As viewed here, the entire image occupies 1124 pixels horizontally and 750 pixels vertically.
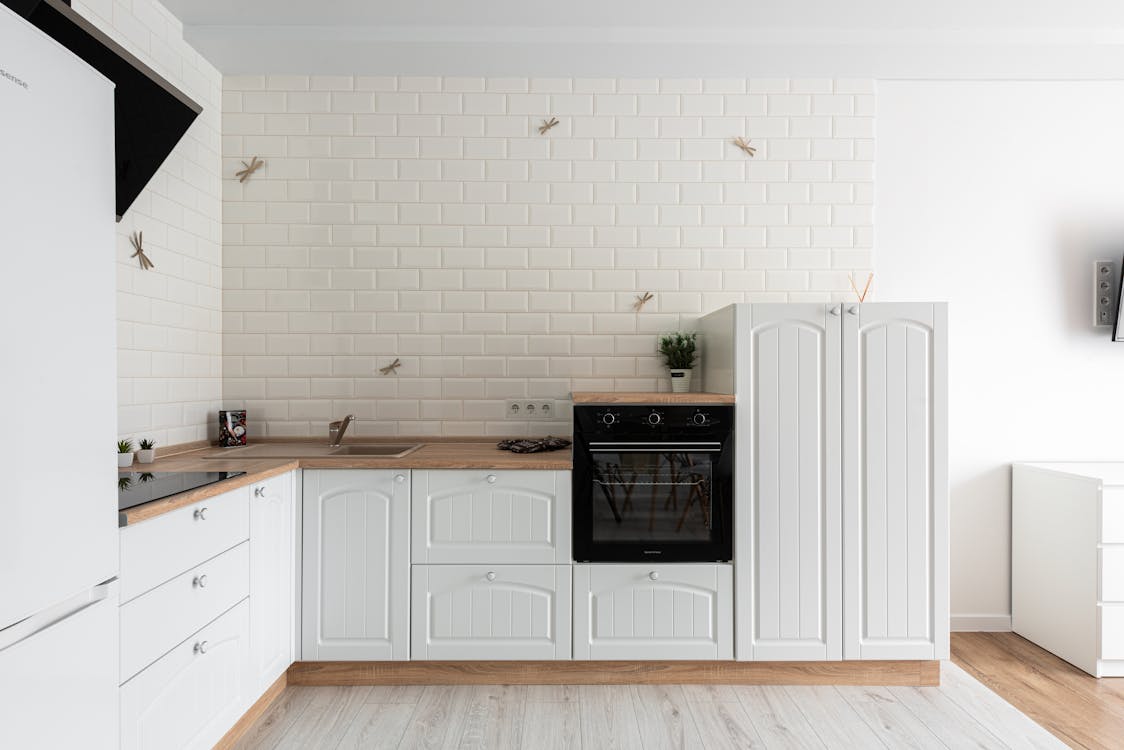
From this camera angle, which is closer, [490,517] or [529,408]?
[490,517]

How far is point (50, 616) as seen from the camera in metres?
1.30

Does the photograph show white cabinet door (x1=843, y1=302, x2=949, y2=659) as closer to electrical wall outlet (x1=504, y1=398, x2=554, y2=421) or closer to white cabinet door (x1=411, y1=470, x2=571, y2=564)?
white cabinet door (x1=411, y1=470, x2=571, y2=564)

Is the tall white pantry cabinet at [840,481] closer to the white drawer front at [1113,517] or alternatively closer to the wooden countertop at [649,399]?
the wooden countertop at [649,399]

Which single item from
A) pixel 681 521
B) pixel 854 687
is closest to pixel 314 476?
pixel 681 521

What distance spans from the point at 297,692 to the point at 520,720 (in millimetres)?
902

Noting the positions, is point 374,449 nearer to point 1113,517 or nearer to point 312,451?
point 312,451

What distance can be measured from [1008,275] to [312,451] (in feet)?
10.9

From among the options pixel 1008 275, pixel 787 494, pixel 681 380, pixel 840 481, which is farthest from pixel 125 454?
pixel 1008 275

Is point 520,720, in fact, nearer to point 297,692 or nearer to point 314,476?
point 297,692

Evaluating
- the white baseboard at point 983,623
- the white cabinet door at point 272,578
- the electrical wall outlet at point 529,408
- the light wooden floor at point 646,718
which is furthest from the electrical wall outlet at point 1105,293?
the white cabinet door at point 272,578

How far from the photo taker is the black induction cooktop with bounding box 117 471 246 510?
5.65 feet

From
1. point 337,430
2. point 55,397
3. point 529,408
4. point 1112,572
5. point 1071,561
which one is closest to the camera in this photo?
point 55,397

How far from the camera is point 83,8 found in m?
2.26

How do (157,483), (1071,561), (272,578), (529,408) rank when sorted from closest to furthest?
(157,483) → (272,578) → (1071,561) → (529,408)
